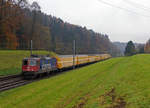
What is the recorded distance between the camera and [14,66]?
108ft

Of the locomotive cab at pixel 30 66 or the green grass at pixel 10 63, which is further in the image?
the green grass at pixel 10 63

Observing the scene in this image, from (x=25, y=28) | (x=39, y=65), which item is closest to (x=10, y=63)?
(x=39, y=65)

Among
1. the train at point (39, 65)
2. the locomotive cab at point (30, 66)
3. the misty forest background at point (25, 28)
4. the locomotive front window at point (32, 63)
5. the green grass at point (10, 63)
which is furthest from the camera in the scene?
the misty forest background at point (25, 28)

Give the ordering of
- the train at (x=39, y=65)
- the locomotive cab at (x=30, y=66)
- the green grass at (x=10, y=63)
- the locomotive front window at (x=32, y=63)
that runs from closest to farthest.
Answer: the locomotive cab at (x=30, y=66), the train at (x=39, y=65), the locomotive front window at (x=32, y=63), the green grass at (x=10, y=63)

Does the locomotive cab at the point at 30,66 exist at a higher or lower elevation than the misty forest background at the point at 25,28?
lower

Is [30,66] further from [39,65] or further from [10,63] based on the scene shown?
[10,63]

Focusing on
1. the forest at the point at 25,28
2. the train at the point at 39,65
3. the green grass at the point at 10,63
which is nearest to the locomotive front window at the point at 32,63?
the train at the point at 39,65

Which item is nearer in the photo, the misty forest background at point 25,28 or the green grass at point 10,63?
the green grass at point 10,63

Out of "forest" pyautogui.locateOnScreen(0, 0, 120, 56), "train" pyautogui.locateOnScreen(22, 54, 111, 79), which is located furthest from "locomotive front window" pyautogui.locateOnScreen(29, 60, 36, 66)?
"forest" pyautogui.locateOnScreen(0, 0, 120, 56)

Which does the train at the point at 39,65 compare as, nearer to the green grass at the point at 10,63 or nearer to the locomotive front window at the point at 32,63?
the locomotive front window at the point at 32,63

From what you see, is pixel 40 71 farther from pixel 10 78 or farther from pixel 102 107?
pixel 102 107

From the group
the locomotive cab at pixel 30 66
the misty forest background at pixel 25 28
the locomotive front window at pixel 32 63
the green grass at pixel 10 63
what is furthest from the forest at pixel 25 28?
the locomotive front window at pixel 32 63

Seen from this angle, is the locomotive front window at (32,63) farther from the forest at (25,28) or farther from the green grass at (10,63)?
the forest at (25,28)

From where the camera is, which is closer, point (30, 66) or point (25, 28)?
point (30, 66)
